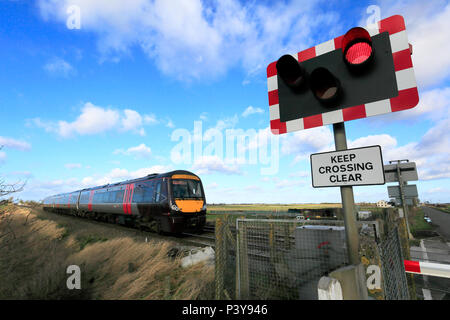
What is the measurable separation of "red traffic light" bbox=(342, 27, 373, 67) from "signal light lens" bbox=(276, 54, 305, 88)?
45cm

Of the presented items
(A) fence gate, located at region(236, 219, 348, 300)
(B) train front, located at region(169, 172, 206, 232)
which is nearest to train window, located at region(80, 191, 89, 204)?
(B) train front, located at region(169, 172, 206, 232)

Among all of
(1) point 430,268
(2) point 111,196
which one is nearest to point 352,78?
(1) point 430,268

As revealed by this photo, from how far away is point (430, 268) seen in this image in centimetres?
257

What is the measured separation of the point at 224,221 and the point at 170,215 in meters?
6.18

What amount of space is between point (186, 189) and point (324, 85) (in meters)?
8.95

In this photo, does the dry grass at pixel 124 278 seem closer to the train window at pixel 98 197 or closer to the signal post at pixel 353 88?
the signal post at pixel 353 88

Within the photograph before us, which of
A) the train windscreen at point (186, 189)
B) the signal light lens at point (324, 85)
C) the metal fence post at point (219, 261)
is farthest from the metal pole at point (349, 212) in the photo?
the train windscreen at point (186, 189)

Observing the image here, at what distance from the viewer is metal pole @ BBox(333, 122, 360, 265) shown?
1998mm

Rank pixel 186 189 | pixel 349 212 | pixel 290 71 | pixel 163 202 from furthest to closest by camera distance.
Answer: pixel 186 189 < pixel 163 202 < pixel 290 71 < pixel 349 212

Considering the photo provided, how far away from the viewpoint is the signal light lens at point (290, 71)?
2371 mm

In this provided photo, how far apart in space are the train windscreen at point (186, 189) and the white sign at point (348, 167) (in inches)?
332

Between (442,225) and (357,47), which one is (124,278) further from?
(442,225)
